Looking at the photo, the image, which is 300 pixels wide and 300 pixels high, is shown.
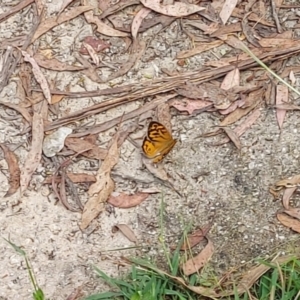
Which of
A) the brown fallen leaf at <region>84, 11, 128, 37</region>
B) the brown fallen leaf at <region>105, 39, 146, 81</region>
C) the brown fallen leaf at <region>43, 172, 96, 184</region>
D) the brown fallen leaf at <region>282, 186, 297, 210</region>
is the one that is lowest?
the brown fallen leaf at <region>282, 186, 297, 210</region>

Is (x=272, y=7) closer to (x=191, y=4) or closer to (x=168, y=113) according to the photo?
(x=191, y=4)

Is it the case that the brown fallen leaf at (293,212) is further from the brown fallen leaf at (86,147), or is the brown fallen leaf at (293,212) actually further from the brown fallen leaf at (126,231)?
the brown fallen leaf at (86,147)

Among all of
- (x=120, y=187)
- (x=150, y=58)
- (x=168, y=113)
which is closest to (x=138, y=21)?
(x=150, y=58)

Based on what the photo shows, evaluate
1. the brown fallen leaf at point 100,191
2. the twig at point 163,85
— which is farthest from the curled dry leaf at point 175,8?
the brown fallen leaf at point 100,191

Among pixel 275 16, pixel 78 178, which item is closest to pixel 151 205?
pixel 78 178

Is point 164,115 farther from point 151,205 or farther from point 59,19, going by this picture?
point 59,19

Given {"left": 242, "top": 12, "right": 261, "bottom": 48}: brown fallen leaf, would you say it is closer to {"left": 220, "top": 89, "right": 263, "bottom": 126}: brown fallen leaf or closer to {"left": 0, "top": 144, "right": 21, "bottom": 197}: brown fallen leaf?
{"left": 220, "top": 89, "right": 263, "bottom": 126}: brown fallen leaf

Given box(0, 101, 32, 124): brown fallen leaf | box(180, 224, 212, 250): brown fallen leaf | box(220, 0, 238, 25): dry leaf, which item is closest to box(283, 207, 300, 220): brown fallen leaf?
box(180, 224, 212, 250): brown fallen leaf
